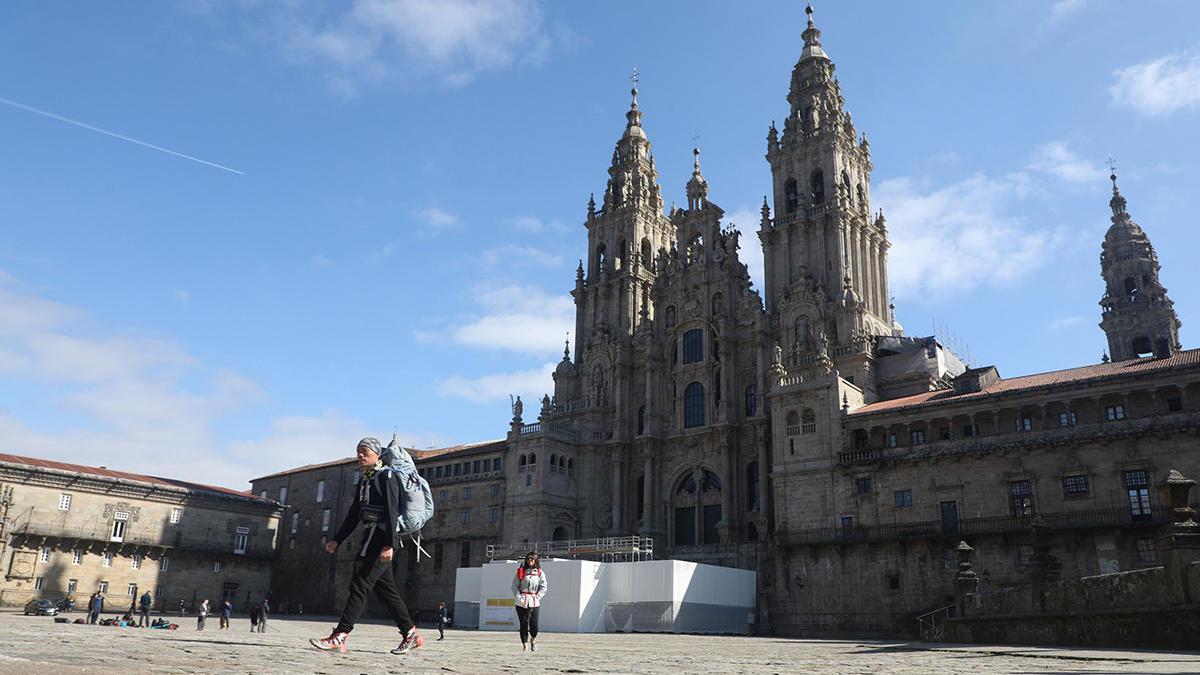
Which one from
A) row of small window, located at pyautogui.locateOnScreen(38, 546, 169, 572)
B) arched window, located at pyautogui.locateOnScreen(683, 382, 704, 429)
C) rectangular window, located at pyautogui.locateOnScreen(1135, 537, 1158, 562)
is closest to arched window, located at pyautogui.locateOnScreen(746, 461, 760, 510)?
arched window, located at pyautogui.locateOnScreen(683, 382, 704, 429)

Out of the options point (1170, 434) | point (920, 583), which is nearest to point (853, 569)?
point (920, 583)

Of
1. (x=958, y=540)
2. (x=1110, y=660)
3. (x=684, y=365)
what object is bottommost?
(x=1110, y=660)

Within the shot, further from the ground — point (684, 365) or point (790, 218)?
point (790, 218)

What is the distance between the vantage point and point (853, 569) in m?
45.2

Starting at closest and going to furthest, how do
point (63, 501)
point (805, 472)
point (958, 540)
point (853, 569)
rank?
point (958, 540)
point (853, 569)
point (805, 472)
point (63, 501)

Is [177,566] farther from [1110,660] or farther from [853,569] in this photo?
[1110,660]

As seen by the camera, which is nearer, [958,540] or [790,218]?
[958,540]

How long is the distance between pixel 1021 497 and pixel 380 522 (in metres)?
39.3

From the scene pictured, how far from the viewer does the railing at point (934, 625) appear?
97.5 feet

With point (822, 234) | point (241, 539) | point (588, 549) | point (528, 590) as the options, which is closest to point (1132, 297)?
point (822, 234)

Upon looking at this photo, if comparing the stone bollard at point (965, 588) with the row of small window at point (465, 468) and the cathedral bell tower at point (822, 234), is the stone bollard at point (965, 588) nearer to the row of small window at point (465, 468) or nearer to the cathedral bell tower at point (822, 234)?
the cathedral bell tower at point (822, 234)

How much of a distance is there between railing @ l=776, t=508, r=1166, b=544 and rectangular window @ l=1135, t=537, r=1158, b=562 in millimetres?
733

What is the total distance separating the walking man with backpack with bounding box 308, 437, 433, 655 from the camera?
983 centimetres

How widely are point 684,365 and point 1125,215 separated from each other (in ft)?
166
